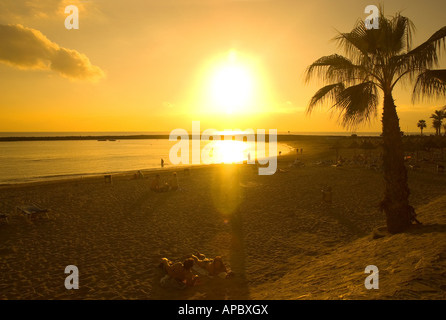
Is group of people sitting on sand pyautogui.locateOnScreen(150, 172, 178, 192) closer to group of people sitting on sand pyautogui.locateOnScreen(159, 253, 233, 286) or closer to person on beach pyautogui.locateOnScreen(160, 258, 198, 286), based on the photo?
group of people sitting on sand pyautogui.locateOnScreen(159, 253, 233, 286)

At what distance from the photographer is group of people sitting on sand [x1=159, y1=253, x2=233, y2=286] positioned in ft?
20.7

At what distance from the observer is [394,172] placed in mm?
7160

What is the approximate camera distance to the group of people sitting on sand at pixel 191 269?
20.7ft

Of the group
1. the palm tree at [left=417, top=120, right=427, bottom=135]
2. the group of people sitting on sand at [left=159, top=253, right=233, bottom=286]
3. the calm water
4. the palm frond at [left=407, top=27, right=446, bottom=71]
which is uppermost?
the palm tree at [left=417, top=120, right=427, bottom=135]

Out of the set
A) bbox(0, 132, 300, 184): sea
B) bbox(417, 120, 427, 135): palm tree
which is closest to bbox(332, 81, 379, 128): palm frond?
bbox(0, 132, 300, 184): sea

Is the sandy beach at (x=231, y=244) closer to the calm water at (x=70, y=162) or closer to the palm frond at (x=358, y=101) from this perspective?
the palm frond at (x=358, y=101)

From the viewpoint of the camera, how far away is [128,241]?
9266 mm

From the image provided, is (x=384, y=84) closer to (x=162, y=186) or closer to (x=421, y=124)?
(x=162, y=186)

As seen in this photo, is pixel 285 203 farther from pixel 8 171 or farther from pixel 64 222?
pixel 8 171

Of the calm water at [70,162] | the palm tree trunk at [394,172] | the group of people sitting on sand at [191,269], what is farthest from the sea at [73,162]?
the palm tree trunk at [394,172]

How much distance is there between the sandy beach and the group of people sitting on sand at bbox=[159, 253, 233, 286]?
0.19 m
